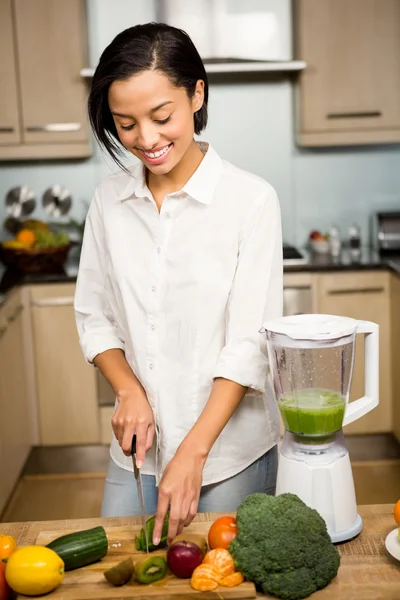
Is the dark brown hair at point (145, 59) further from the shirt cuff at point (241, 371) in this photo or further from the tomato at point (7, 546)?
the tomato at point (7, 546)

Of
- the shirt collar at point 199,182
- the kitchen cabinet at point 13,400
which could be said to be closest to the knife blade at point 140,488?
the shirt collar at point 199,182

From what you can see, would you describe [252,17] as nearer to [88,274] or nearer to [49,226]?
[49,226]

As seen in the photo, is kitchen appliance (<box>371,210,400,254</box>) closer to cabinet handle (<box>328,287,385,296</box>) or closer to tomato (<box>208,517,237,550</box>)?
cabinet handle (<box>328,287,385,296</box>)

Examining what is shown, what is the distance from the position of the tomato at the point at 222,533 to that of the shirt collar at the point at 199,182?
58 centimetres

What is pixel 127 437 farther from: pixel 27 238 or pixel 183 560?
pixel 27 238

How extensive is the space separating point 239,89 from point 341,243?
0.89 meters

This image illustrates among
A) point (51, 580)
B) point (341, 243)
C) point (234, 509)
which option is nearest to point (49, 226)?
point (341, 243)

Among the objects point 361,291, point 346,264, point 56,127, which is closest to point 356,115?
point 346,264

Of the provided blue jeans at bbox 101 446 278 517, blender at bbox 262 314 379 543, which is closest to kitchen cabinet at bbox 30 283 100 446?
blue jeans at bbox 101 446 278 517

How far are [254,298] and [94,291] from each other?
0.36m

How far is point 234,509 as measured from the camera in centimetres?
156

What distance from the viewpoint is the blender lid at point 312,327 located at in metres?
1.25

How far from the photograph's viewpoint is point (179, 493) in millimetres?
1271

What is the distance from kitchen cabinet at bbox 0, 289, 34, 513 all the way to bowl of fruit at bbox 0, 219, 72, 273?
0.18m
